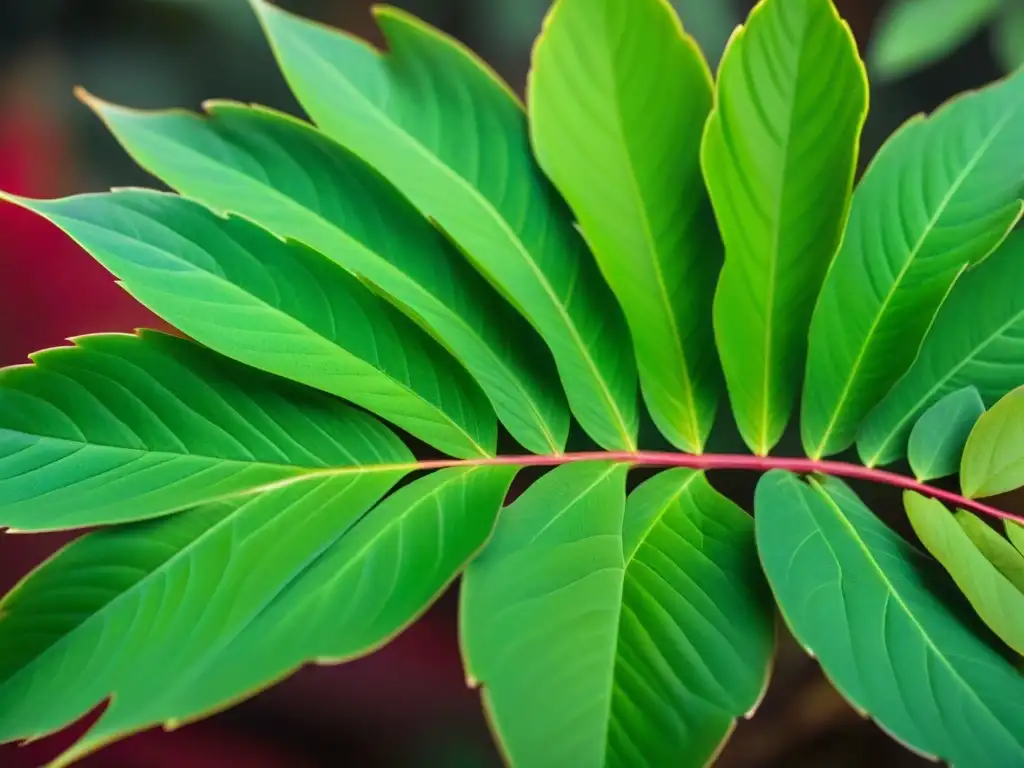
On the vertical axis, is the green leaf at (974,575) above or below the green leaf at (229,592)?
→ below

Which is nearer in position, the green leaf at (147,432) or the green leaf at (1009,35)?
the green leaf at (147,432)

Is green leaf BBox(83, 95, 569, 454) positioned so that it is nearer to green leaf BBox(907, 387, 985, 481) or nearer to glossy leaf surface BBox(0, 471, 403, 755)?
glossy leaf surface BBox(0, 471, 403, 755)

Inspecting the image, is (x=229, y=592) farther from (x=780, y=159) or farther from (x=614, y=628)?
(x=780, y=159)

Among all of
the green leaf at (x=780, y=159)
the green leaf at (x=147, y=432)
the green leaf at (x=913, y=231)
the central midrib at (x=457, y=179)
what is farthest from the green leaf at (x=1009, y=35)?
the green leaf at (x=147, y=432)

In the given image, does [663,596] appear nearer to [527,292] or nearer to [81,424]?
[527,292]

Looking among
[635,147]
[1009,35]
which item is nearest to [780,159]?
[635,147]

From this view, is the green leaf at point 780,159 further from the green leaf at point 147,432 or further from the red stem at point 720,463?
the green leaf at point 147,432
